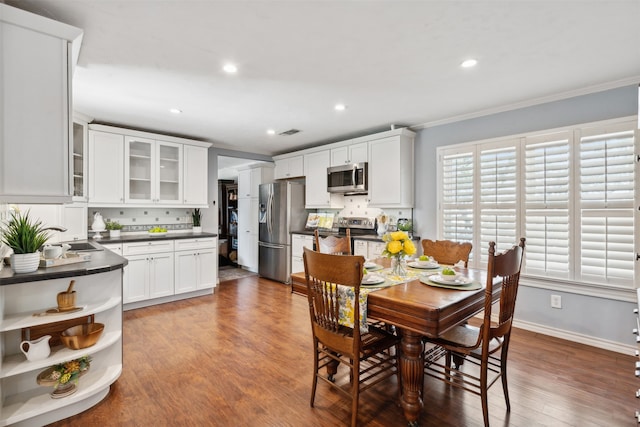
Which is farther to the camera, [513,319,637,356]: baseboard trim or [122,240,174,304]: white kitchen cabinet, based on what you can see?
[122,240,174,304]: white kitchen cabinet

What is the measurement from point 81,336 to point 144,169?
303 cm

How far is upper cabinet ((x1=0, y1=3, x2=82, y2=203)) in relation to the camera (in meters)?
1.72

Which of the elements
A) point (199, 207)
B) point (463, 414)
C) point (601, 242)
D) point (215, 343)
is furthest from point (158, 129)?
point (601, 242)

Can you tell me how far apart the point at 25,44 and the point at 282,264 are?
428 centimetres

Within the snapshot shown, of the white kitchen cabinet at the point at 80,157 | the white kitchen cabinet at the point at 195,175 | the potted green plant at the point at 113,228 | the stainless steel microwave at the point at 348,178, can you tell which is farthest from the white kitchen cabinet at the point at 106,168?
the stainless steel microwave at the point at 348,178

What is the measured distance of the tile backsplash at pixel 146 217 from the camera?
450cm

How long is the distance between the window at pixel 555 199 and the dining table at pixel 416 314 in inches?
69.7

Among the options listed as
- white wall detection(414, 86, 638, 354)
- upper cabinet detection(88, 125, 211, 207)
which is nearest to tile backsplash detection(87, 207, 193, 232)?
upper cabinet detection(88, 125, 211, 207)

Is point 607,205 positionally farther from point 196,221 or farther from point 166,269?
point 196,221

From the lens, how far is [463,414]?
199 centimetres

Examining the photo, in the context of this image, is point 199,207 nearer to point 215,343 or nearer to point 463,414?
point 215,343

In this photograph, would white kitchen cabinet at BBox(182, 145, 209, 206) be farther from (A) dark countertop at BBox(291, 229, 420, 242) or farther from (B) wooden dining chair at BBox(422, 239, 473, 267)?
(B) wooden dining chair at BBox(422, 239, 473, 267)

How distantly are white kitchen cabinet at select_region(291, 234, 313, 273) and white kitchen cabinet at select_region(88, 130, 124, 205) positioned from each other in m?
2.61

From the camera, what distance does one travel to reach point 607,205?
2.89 m
